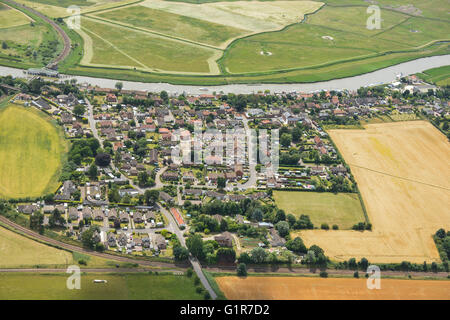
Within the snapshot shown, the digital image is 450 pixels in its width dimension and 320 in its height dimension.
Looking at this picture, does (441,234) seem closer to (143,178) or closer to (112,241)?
(143,178)

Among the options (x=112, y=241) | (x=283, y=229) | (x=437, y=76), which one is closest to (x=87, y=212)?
(x=112, y=241)

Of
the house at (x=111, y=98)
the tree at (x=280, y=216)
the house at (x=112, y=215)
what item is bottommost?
the tree at (x=280, y=216)

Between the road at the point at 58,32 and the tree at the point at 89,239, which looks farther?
the road at the point at 58,32

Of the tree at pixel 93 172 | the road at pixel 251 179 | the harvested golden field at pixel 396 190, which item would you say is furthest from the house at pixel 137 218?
the harvested golden field at pixel 396 190

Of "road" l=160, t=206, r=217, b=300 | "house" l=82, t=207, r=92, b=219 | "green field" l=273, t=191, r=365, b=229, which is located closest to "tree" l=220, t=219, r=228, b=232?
"road" l=160, t=206, r=217, b=300

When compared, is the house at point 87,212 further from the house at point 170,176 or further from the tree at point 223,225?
the tree at point 223,225

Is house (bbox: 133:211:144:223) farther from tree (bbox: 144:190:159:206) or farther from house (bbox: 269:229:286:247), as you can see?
house (bbox: 269:229:286:247)

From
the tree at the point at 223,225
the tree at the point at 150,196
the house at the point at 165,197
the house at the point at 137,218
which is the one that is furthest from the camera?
the house at the point at 165,197
